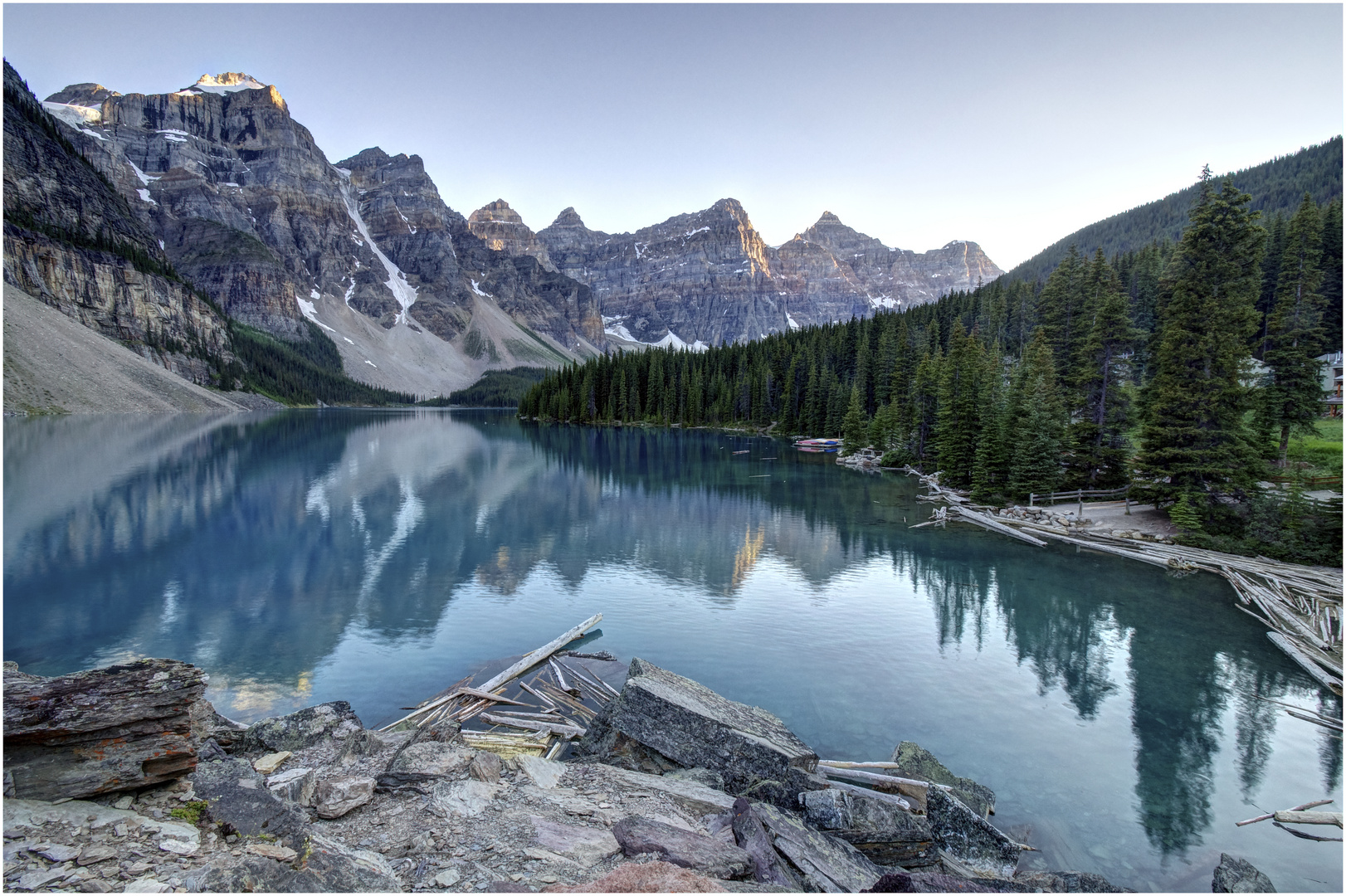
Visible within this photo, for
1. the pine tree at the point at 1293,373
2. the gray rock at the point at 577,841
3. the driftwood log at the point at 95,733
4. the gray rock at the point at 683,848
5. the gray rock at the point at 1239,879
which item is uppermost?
the pine tree at the point at 1293,373

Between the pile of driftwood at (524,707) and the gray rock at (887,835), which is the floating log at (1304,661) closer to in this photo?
the gray rock at (887,835)

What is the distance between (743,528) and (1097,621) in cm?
1767

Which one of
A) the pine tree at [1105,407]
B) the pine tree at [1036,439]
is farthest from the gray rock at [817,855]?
the pine tree at [1105,407]

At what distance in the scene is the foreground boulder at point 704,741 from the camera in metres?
10.4

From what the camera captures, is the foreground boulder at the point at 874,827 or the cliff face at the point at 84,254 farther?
the cliff face at the point at 84,254

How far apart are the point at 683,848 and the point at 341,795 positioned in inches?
194

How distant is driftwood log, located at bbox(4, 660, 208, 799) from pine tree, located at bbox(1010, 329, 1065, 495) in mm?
40880

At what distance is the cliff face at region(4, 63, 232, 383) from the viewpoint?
4835 inches

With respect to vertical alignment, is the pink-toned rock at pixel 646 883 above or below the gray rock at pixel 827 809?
above

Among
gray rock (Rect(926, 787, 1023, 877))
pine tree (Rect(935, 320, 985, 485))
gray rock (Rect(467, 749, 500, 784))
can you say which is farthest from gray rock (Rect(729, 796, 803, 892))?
pine tree (Rect(935, 320, 985, 485))

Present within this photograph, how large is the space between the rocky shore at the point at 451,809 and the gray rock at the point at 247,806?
25mm

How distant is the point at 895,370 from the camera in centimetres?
7625

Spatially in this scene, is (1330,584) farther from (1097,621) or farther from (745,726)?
(745,726)

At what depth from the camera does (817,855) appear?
8094mm
